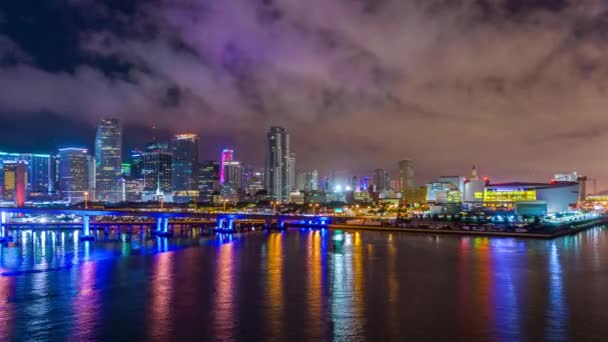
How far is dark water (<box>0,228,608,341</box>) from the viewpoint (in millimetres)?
10156

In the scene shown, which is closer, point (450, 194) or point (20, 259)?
point (20, 259)

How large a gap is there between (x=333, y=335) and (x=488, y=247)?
19213 millimetres

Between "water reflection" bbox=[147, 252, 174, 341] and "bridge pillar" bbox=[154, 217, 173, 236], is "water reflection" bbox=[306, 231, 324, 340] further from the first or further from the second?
"bridge pillar" bbox=[154, 217, 173, 236]

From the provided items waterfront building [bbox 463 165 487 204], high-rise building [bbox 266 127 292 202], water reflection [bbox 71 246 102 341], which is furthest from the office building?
water reflection [bbox 71 246 102 341]

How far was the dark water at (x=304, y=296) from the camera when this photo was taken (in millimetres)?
10156

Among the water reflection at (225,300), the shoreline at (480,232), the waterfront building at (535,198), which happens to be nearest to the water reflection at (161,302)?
the water reflection at (225,300)

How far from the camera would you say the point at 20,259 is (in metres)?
21.9

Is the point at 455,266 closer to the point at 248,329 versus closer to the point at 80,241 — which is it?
the point at 248,329

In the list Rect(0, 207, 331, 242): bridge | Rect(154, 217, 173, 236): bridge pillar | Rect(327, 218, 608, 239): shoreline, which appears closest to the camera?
Rect(327, 218, 608, 239): shoreline

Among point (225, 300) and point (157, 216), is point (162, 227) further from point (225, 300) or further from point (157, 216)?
point (225, 300)

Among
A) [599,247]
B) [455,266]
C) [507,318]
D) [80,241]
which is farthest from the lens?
[80,241]

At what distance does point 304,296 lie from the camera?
13172 millimetres

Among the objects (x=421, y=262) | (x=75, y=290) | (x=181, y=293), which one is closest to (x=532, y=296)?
(x=421, y=262)

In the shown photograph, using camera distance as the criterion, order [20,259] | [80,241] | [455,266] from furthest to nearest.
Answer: [80,241] < [20,259] < [455,266]
